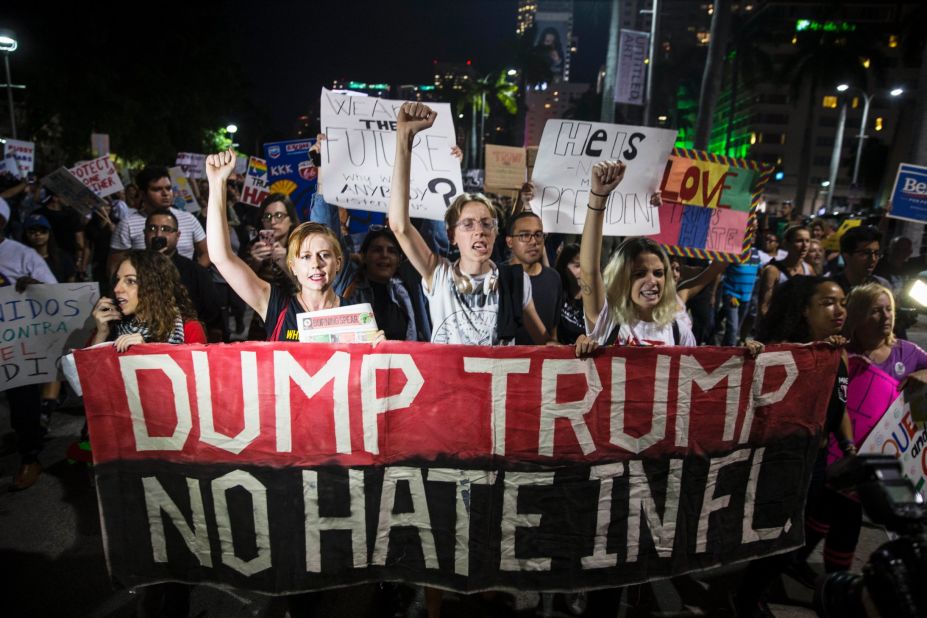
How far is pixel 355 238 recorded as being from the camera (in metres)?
5.62

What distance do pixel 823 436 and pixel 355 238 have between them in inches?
161

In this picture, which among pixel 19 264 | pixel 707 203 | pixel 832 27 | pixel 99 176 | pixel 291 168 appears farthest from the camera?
pixel 832 27

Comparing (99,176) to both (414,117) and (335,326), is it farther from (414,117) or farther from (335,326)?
(335,326)

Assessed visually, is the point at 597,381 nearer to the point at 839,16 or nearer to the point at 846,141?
the point at 839,16

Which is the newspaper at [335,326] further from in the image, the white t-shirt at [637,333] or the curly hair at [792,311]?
the curly hair at [792,311]

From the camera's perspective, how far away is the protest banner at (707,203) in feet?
14.9

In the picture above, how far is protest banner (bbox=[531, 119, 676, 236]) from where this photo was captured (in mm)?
4219

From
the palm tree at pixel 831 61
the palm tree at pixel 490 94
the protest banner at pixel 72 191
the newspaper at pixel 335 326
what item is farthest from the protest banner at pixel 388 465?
the palm tree at pixel 490 94

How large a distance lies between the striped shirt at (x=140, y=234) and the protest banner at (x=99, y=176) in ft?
10.6

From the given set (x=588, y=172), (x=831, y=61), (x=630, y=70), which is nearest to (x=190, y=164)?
(x=630, y=70)

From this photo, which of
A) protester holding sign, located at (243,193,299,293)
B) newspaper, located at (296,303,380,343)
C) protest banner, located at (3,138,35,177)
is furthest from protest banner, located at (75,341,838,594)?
protest banner, located at (3,138,35,177)

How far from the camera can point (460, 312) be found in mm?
3094

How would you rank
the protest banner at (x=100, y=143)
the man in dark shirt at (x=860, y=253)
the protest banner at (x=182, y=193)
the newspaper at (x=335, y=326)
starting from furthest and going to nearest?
the protest banner at (x=100, y=143) → the protest banner at (x=182, y=193) → the man in dark shirt at (x=860, y=253) → the newspaper at (x=335, y=326)

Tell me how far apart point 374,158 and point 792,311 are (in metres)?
2.94
